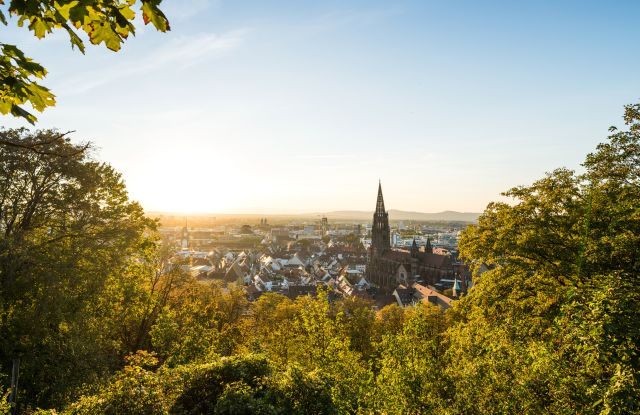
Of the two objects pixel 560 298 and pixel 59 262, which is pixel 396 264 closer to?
pixel 560 298

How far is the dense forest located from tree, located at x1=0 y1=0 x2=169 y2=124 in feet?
13.0

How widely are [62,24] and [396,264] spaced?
276 ft

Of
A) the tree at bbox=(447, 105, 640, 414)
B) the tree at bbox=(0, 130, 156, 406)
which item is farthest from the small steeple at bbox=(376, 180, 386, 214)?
the tree at bbox=(0, 130, 156, 406)

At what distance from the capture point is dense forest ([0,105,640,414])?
7.95 m

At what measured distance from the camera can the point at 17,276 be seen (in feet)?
51.9

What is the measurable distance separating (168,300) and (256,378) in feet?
76.6

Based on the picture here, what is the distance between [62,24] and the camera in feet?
11.6

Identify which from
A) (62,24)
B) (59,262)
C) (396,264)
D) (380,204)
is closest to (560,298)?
(62,24)

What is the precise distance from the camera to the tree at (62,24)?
10.7 ft

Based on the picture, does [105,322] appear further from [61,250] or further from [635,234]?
[635,234]

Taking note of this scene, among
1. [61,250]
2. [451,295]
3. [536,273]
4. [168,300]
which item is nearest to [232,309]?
[168,300]

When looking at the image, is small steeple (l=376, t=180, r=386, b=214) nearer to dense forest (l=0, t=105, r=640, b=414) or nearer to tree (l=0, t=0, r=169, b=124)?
dense forest (l=0, t=105, r=640, b=414)

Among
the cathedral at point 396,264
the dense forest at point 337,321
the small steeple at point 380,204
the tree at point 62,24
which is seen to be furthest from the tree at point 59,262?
the small steeple at point 380,204

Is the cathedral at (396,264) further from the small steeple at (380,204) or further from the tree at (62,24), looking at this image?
the tree at (62,24)
